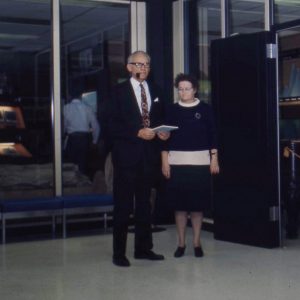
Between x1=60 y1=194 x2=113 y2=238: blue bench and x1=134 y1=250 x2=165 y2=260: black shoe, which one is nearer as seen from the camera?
x1=134 y1=250 x2=165 y2=260: black shoe

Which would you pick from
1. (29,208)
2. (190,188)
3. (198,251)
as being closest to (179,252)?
(198,251)

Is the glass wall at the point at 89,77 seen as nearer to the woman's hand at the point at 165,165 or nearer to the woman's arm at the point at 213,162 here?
the woman's hand at the point at 165,165

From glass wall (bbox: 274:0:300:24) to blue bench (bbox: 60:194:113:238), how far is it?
258 cm

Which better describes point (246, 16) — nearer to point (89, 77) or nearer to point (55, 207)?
point (89, 77)

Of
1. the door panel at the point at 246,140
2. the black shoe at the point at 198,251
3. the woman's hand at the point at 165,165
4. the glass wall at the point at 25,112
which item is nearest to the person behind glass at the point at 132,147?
the woman's hand at the point at 165,165

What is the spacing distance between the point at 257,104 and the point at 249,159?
53cm

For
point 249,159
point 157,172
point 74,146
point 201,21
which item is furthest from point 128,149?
point 201,21

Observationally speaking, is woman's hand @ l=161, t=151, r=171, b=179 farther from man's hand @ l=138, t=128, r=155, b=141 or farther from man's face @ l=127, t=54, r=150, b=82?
man's face @ l=127, t=54, r=150, b=82

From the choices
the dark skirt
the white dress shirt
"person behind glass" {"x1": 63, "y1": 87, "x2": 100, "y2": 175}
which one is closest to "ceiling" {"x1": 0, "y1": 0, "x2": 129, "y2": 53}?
"person behind glass" {"x1": 63, "y1": 87, "x2": 100, "y2": 175}

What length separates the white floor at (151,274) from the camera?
4.56 m

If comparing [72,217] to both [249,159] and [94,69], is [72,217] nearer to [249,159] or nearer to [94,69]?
[94,69]

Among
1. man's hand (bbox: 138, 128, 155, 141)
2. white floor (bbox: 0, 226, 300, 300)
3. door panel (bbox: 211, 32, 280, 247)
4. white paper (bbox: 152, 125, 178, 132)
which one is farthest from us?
door panel (bbox: 211, 32, 280, 247)

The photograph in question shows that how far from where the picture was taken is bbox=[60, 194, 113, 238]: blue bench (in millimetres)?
6965

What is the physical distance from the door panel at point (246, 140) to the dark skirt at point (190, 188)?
2.53ft
